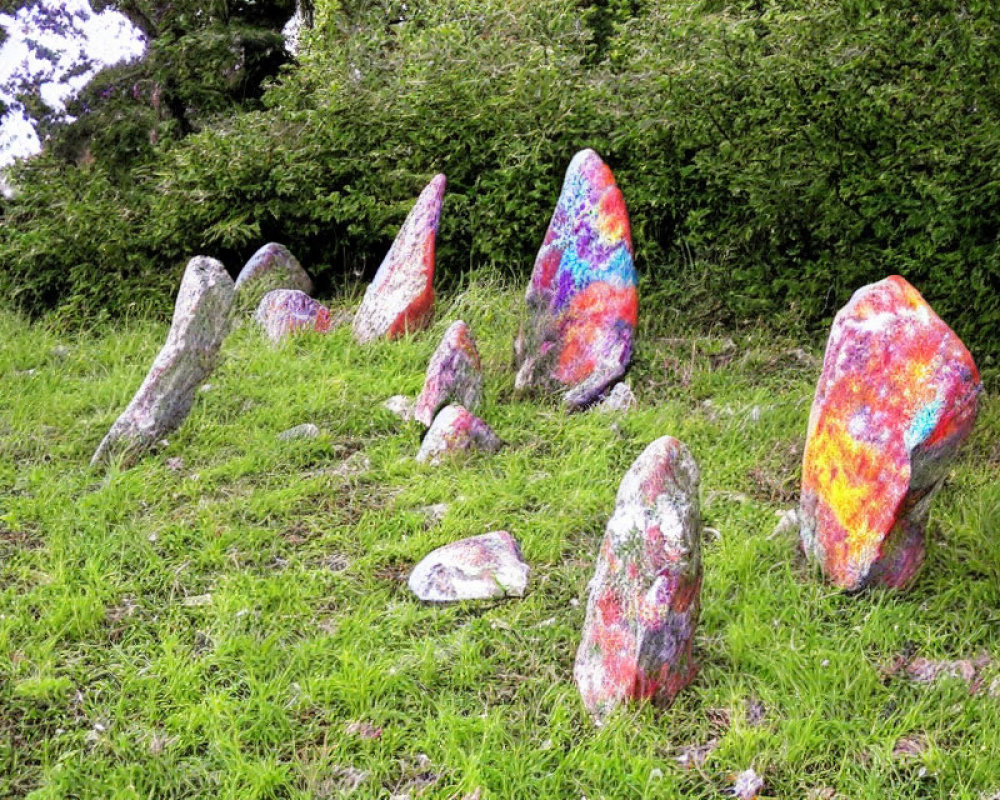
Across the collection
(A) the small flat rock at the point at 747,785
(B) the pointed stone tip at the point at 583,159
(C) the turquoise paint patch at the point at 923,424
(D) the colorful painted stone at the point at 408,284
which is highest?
(B) the pointed stone tip at the point at 583,159

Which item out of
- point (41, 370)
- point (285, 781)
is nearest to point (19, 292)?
point (41, 370)

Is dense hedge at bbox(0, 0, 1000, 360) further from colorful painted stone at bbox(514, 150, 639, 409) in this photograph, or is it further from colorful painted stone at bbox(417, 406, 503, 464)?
colorful painted stone at bbox(417, 406, 503, 464)

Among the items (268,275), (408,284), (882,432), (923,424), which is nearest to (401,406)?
(408,284)

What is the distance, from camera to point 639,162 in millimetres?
6578

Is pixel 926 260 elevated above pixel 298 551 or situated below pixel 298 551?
below

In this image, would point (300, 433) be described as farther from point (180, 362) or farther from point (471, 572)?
point (471, 572)

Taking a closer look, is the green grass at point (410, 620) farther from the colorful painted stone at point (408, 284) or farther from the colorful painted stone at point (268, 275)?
the colorful painted stone at point (268, 275)

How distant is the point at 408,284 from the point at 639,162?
1778 millimetres

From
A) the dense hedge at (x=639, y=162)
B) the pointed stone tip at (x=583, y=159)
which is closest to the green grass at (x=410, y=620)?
the dense hedge at (x=639, y=162)

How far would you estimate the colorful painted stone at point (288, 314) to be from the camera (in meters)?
6.32

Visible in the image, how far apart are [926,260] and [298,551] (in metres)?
3.81

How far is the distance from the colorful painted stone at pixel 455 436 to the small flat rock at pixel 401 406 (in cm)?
33

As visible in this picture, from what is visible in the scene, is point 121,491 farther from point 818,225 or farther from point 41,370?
point 818,225

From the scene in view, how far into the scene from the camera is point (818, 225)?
5.89 metres
